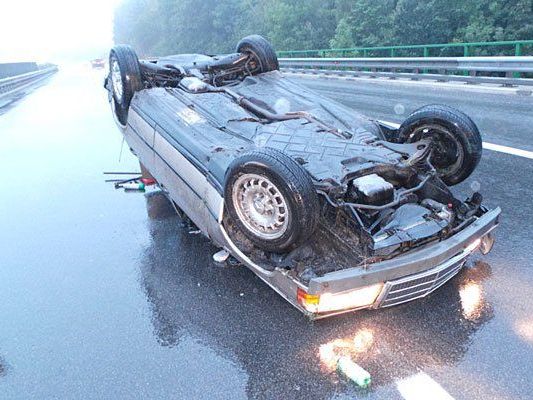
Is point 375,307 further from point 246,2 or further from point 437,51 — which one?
point 246,2

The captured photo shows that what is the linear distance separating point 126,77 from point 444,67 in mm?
10874

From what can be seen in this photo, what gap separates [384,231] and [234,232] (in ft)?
3.33

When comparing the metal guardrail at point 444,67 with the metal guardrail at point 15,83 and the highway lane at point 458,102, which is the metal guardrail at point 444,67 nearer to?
the highway lane at point 458,102

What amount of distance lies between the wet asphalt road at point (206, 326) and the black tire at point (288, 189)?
552 millimetres

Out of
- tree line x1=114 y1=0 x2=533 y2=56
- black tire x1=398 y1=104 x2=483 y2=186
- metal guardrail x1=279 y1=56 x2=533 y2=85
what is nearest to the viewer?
black tire x1=398 y1=104 x2=483 y2=186

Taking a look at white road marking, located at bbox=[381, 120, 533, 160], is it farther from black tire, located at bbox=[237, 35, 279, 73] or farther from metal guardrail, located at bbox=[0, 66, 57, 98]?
metal guardrail, located at bbox=[0, 66, 57, 98]

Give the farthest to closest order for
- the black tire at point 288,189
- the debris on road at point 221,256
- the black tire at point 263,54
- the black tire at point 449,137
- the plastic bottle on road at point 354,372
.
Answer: the black tire at point 263,54 → the black tire at point 449,137 → the debris on road at point 221,256 → the black tire at point 288,189 → the plastic bottle on road at point 354,372

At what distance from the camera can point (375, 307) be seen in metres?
2.85

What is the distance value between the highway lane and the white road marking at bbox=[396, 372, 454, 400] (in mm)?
4784

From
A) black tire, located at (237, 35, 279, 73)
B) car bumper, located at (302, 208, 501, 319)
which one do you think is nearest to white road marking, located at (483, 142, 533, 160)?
black tire, located at (237, 35, 279, 73)

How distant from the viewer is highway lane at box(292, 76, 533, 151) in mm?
7160

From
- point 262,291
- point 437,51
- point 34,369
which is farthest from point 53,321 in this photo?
point 437,51

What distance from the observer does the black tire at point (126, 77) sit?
5.00m

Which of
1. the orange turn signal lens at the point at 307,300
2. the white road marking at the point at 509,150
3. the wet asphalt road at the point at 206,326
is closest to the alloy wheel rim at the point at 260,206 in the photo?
the orange turn signal lens at the point at 307,300
